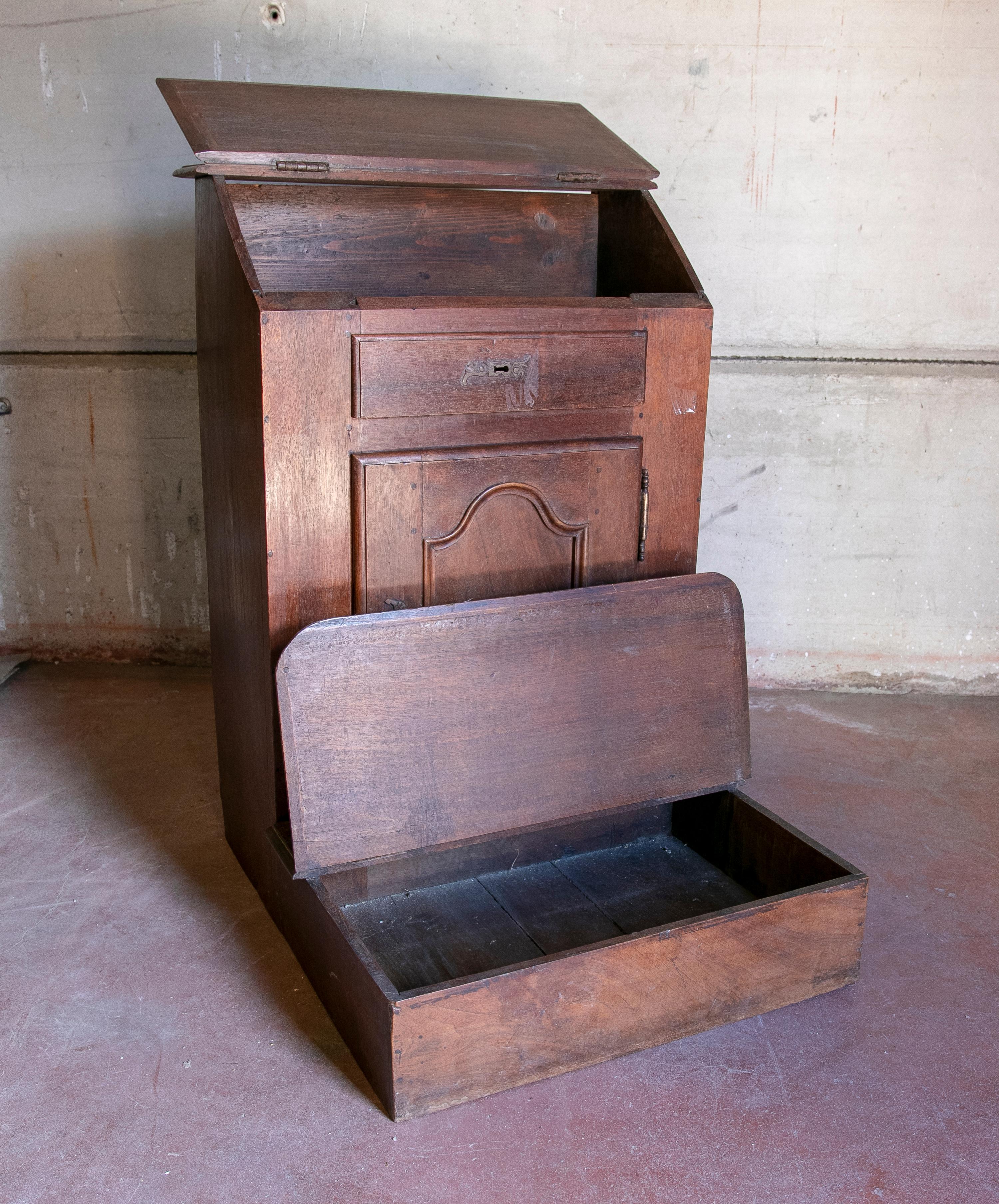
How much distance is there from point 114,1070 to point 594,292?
2033mm

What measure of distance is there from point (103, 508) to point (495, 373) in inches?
76.4

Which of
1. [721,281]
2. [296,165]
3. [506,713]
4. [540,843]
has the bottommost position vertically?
[540,843]

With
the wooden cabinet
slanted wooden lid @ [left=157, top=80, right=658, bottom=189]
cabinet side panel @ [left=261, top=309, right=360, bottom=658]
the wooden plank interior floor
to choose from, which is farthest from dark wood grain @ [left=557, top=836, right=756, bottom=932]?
slanted wooden lid @ [left=157, top=80, right=658, bottom=189]

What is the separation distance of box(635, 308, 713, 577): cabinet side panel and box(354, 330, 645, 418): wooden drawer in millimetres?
48

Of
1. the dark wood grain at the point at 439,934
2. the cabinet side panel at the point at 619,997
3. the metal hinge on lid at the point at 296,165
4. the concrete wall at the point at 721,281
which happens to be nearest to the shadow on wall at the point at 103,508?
the concrete wall at the point at 721,281

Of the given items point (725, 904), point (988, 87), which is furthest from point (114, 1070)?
point (988, 87)

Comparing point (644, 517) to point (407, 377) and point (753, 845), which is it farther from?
point (753, 845)

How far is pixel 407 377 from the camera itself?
6.98ft

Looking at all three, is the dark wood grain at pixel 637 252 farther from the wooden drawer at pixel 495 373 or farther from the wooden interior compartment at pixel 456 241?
the wooden drawer at pixel 495 373

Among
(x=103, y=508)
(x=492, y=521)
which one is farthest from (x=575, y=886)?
(x=103, y=508)

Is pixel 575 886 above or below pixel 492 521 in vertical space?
below

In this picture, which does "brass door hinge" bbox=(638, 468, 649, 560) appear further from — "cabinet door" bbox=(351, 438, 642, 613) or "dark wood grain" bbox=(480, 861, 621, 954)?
"dark wood grain" bbox=(480, 861, 621, 954)

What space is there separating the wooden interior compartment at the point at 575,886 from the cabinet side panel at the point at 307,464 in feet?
1.89

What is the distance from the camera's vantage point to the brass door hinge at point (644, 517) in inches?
95.5
